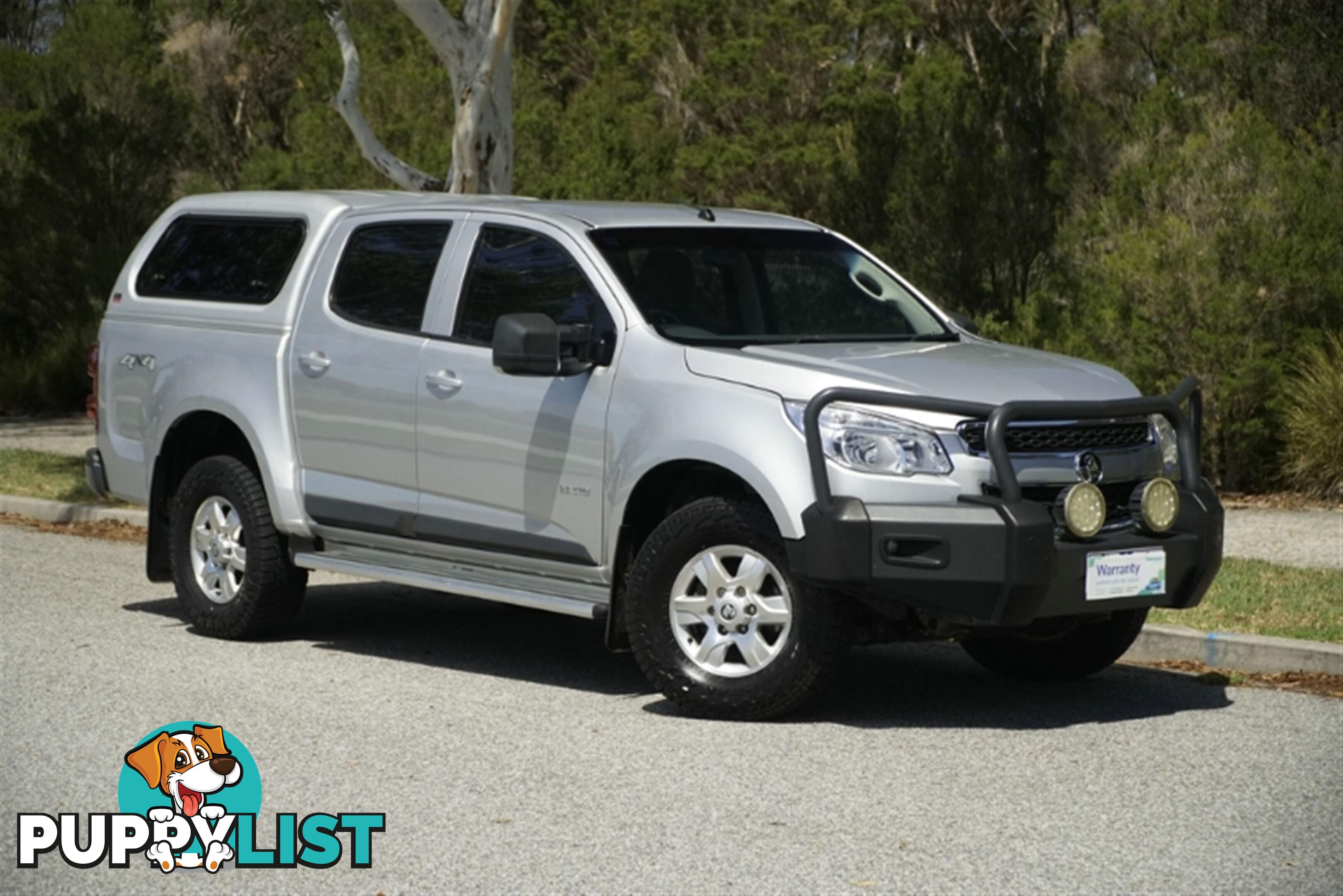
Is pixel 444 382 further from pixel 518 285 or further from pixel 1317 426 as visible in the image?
pixel 1317 426

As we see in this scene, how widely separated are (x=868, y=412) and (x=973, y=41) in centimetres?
2329

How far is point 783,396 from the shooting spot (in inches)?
301

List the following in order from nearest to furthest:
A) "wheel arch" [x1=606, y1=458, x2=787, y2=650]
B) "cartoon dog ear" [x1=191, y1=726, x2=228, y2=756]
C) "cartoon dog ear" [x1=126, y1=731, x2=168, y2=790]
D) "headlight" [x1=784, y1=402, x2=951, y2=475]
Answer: "cartoon dog ear" [x1=126, y1=731, x2=168, y2=790], "cartoon dog ear" [x1=191, y1=726, x2=228, y2=756], "headlight" [x1=784, y1=402, x2=951, y2=475], "wheel arch" [x1=606, y1=458, x2=787, y2=650]

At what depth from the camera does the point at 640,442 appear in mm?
8047

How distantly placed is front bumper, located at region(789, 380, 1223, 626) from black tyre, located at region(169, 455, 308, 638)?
10.2ft

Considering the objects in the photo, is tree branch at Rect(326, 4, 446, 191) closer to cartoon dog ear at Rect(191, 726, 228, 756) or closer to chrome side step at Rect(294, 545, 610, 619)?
chrome side step at Rect(294, 545, 610, 619)

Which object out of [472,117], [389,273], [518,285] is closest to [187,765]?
[518,285]

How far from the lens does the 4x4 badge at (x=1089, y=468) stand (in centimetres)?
770

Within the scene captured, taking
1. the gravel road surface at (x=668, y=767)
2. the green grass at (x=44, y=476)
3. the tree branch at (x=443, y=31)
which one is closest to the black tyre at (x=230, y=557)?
the gravel road surface at (x=668, y=767)

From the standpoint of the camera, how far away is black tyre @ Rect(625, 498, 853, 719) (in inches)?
300

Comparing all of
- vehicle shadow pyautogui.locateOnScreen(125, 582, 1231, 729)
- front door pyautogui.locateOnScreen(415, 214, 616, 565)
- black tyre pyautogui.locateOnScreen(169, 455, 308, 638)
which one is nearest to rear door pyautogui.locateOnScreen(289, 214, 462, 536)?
front door pyautogui.locateOnScreen(415, 214, 616, 565)

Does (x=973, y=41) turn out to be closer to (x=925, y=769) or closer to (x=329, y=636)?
(x=329, y=636)

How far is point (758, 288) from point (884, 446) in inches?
63.3

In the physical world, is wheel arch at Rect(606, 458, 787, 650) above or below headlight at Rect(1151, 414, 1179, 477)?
below
